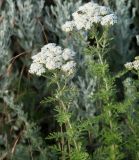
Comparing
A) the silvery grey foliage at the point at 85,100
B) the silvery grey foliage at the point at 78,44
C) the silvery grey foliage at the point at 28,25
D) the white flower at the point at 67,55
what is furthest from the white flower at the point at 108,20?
the silvery grey foliage at the point at 28,25

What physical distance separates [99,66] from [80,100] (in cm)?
103

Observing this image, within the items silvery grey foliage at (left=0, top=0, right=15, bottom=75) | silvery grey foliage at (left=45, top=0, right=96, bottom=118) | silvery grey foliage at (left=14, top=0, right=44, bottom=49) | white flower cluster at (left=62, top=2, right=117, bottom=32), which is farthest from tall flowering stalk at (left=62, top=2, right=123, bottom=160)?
silvery grey foliage at (left=14, top=0, right=44, bottom=49)

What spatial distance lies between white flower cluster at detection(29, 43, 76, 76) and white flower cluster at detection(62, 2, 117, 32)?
6.4 inches

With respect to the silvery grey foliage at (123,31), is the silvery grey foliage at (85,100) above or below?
below

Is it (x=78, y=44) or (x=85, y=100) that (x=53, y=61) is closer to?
(x=85, y=100)

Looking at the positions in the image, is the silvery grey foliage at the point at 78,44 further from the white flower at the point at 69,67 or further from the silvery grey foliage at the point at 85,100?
the white flower at the point at 69,67

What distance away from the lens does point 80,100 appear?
11.6ft

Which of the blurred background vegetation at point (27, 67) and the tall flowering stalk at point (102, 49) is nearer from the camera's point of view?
the tall flowering stalk at point (102, 49)

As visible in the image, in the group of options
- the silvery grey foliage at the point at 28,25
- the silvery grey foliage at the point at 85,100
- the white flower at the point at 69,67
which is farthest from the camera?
the silvery grey foliage at the point at 28,25

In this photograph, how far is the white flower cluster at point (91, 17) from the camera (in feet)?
8.16

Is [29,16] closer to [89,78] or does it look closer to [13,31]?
[13,31]

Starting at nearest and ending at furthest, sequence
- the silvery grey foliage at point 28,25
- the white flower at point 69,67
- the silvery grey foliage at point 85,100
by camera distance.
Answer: the white flower at point 69,67 → the silvery grey foliage at point 85,100 → the silvery grey foliage at point 28,25

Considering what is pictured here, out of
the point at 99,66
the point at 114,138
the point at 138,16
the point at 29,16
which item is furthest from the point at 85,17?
the point at 138,16

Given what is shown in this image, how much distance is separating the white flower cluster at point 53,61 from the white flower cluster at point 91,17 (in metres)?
0.16
